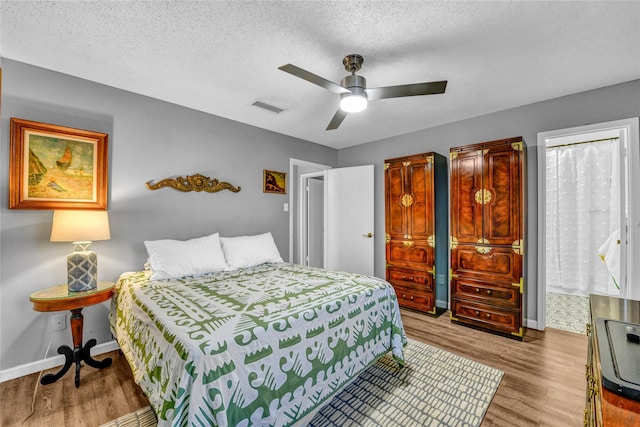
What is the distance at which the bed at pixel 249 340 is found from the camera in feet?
4.30

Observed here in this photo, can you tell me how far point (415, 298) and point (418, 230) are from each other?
2.96 ft

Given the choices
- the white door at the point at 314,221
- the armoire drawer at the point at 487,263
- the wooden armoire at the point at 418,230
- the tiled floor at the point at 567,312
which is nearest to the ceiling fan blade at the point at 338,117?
the wooden armoire at the point at 418,230

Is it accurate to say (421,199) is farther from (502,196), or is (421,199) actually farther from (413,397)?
(413,397)

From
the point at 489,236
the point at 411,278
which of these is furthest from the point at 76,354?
the point at 489,236

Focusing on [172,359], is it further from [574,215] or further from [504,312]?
[574,215]

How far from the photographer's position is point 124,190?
9.16 feet

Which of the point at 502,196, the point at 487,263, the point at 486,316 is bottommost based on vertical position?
the point at 486,316

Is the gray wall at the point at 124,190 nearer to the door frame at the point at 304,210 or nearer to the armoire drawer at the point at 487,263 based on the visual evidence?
the door frame at the point at 304,210

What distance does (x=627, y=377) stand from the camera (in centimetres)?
69

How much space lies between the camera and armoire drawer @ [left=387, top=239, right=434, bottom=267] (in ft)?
11.6

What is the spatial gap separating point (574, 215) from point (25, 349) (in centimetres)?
660

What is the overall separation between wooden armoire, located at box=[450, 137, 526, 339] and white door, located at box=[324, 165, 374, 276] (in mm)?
1317

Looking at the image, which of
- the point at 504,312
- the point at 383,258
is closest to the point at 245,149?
the point at 383,258

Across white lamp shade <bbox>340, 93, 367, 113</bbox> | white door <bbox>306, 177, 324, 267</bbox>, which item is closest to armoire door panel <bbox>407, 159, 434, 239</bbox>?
white lamp shade <bbox>340, 93, 367, 113</bbox>
